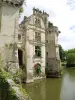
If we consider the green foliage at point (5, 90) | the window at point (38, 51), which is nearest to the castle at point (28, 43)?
the window at point (38, 51)

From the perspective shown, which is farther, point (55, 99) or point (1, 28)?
point (55, 99)

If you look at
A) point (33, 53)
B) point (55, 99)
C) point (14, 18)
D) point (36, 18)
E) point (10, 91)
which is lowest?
point (55, 99)

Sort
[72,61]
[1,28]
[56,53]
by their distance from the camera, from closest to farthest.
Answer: [1,28], [56,53], [72,61]

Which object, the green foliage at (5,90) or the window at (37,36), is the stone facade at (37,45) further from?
the green foliage at (5,90)

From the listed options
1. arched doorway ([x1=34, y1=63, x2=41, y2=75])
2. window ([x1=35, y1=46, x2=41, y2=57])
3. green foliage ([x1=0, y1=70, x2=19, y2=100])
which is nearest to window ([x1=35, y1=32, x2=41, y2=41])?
window ([x1=35, y1=46, x2=41, y2=57])

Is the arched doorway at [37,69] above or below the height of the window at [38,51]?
below

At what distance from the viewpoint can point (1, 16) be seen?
576 inches

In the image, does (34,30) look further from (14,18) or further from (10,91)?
(10,91)

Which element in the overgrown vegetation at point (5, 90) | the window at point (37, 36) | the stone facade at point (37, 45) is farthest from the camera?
the window at point (37, 36)

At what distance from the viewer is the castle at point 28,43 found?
14.6m

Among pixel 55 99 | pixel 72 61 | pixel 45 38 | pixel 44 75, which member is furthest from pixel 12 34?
pixel 72 61

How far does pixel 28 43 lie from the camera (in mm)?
25766

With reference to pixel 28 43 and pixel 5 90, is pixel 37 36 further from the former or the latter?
pixel 5 90

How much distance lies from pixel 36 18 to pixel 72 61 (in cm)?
3002
